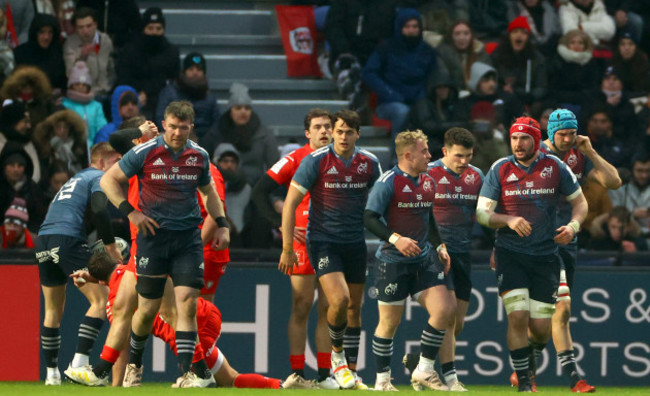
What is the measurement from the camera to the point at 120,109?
1479cm

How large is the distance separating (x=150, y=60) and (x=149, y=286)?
577 centimetres

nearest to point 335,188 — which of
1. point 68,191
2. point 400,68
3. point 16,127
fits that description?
point 68,191

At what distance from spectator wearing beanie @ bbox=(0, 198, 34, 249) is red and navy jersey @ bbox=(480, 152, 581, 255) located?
483cm

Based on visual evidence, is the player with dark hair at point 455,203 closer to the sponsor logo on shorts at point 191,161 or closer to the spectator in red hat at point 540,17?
the sponsor logo on shorts at point 191,161

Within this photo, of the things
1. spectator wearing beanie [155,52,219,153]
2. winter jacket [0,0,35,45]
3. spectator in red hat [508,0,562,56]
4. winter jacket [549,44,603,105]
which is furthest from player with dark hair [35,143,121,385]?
spectator in red hat [508,0,562,56]

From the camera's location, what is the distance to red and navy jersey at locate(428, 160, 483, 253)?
12195mm

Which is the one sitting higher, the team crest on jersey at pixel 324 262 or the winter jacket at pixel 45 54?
the winter jacket at pixel 45 54

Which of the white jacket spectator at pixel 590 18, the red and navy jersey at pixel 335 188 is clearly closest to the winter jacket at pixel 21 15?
the red and navy jersey at pixel 335 188

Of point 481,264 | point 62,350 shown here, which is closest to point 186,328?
point 62,350

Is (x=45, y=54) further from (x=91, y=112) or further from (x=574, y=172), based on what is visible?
(x=574, y=172)

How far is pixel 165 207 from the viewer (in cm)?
1076

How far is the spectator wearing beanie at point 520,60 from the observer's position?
1700 centimetres

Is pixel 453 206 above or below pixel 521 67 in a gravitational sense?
below

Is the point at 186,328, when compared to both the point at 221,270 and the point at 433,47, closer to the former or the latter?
the point at 221,270
